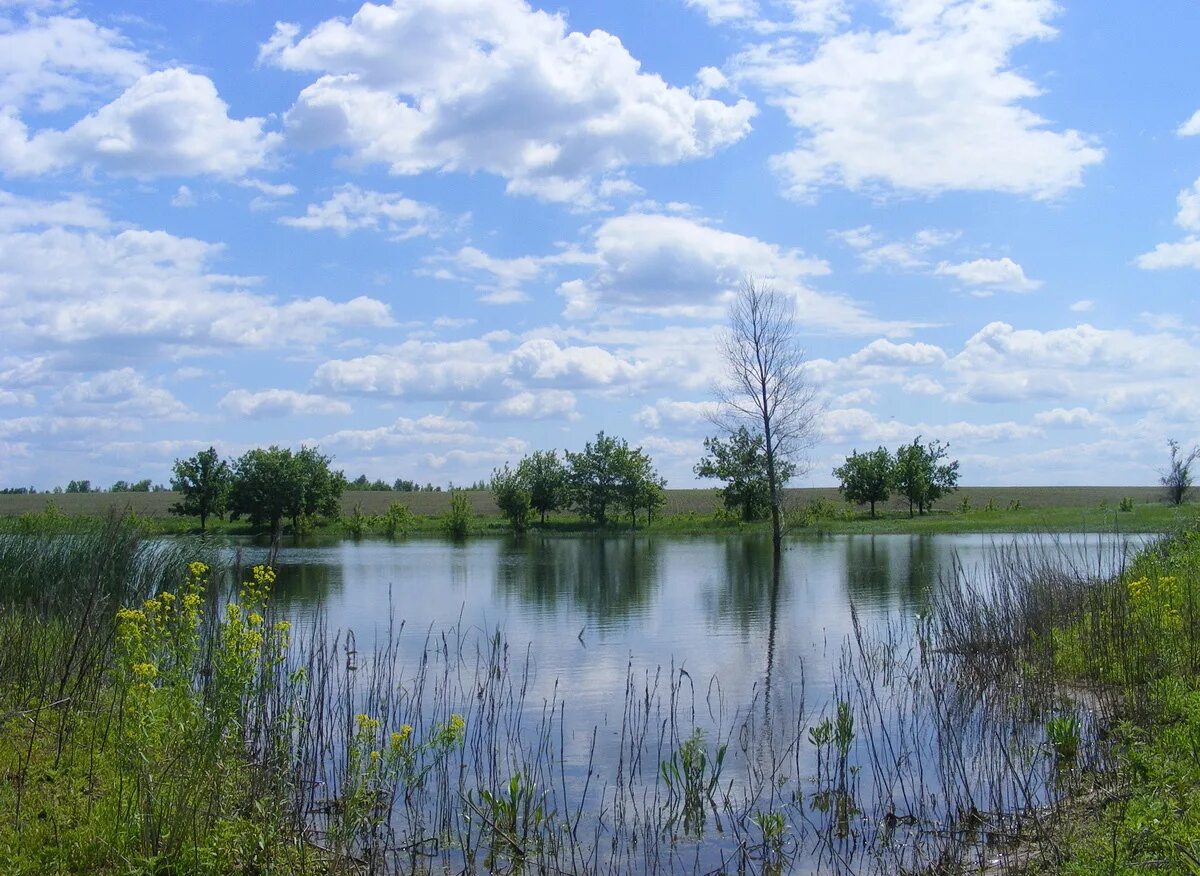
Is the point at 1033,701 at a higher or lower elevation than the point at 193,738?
lower

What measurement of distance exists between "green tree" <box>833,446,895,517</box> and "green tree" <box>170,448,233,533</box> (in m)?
48.3

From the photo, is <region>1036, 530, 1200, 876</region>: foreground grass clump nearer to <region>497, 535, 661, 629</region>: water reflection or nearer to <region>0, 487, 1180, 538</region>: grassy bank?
<region>497, 535, 661, 629</region>: water reflection

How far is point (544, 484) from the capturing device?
268ft

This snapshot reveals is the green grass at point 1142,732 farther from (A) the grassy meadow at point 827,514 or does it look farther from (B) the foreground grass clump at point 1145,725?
(A) the grassy meadow at point 827,514

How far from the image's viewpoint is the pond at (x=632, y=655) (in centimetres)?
972

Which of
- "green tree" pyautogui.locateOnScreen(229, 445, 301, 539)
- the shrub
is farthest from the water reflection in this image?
"green tree" pyautogui.locateOnScreen(229, 445, 301, 539)

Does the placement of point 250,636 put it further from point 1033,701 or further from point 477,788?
point 1033,701

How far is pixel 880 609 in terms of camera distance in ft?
77.8

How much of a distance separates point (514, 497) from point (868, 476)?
93.5ft

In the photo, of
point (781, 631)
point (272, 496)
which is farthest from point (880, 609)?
point (272, 496)

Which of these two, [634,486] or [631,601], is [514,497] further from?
[631,601]

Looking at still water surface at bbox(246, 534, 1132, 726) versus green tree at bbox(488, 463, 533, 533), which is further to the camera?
green tree at bbox(488, 463, 533, 533)

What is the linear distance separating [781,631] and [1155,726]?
38.5ft

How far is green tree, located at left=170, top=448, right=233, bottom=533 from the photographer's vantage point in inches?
2901
